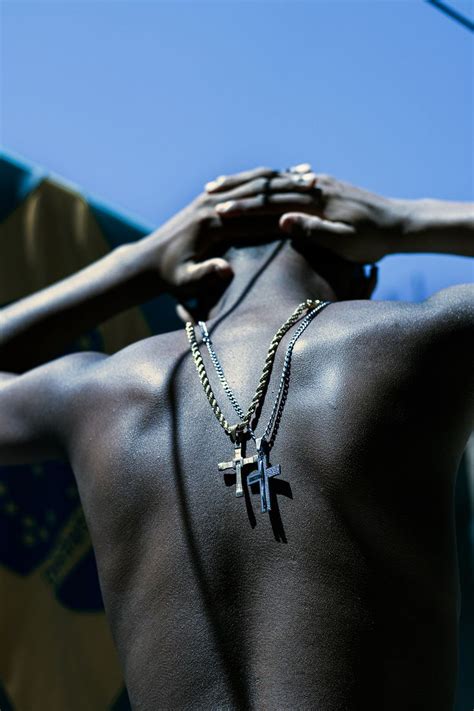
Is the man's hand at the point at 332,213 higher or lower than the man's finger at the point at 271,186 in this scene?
lower

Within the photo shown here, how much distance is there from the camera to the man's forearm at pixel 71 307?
2.28 m

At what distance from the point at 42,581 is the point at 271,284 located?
1.12 m

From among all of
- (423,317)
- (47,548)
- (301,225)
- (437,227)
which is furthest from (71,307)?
(423,317)

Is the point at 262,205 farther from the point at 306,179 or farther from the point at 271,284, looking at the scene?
the point at 271,284

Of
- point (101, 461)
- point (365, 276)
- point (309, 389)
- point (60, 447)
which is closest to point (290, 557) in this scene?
point (309, 389)

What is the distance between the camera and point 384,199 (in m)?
2.33

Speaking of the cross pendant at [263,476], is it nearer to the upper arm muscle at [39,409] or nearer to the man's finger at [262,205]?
the upper arm muscle at [39,409]

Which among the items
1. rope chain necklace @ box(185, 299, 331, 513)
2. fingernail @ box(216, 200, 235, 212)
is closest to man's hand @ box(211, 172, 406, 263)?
fingernail @ box(216, 200, 235, 212)

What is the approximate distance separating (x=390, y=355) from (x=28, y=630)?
1.40 metres

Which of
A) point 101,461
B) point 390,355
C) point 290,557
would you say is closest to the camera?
point 290,557

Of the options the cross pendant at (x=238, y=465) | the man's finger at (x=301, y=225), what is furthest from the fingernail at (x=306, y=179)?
the cross pendant at (x=238, y=465)

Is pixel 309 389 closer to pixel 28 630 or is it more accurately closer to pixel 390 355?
pixel 390 355

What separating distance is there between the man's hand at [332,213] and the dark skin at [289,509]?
35 centimetres

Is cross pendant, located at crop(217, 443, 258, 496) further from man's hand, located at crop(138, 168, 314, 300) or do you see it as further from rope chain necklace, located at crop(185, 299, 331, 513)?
man's hand, located at crop(138, 168, 314, 300)
